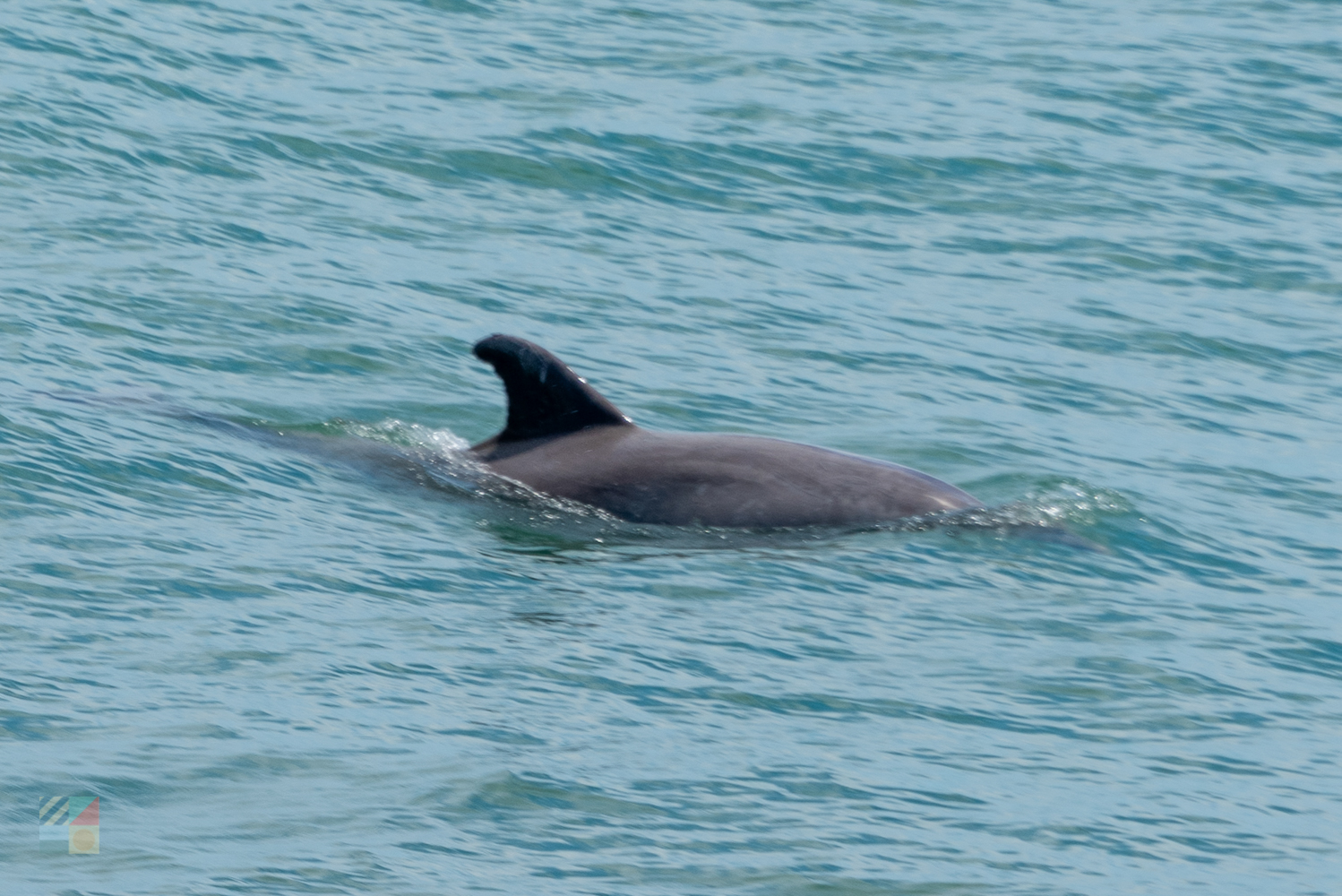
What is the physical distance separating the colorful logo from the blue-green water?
90 millimetres

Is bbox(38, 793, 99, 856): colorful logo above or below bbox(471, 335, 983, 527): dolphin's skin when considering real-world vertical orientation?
below

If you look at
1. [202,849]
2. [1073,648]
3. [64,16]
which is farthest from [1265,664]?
[64,16]

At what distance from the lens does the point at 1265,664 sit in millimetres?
11172

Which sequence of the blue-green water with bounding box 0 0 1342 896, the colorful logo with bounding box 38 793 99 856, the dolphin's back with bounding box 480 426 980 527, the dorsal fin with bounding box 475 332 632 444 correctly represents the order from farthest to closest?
1. the dorsal fin with bounding box 475 332 632 444
2. the dolphin's back with bounding box 480 426 980 527
3. the blue-green water with bounding box 0 0 1342 896
4. the colorful logo with bounding box 38 793 99 856

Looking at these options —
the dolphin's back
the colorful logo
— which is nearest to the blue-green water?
the colorful logo

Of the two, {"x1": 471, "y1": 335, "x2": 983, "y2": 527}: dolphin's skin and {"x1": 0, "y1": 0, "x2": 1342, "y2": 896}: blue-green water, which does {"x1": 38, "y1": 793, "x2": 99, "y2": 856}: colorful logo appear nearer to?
{"x1": 0, "y1": 0, "x2": 1342, "y2": 896}: blue-green water

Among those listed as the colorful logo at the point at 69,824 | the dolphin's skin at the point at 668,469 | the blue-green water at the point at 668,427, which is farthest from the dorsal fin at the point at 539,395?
the colorful logo at the point at 69,824

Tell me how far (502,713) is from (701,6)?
2069 cm

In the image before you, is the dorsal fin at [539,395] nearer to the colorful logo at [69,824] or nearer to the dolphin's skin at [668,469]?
the dolphin's skin at [668,469]

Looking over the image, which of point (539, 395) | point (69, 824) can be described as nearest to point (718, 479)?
point (539, 395)

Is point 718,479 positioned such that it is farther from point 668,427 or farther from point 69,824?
point 69,824

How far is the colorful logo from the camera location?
8023mm

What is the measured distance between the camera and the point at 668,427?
587 inches

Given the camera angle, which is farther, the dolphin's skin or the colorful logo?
the dolphin's skin
